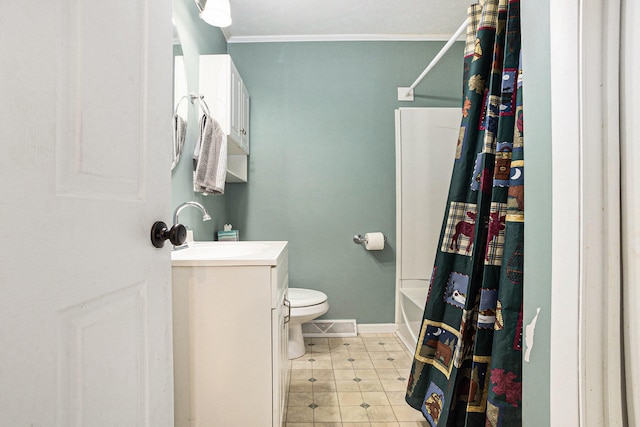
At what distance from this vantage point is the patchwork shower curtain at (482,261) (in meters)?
0.94

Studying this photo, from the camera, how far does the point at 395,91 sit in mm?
2656

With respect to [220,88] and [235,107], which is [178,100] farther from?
[235,107]

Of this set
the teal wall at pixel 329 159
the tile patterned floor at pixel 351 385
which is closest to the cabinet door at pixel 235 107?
the teal wall at pixel 329 159

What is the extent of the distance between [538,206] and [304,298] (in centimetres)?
165

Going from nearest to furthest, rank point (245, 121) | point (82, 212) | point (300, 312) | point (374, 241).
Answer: point (82, 212), point (300, 312), point (245, 121), point (374, 241)

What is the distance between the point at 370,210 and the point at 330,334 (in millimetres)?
1020

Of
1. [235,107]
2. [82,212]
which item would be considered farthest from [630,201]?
[235,107]

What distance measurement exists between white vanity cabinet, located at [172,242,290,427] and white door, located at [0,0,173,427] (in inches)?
14.3

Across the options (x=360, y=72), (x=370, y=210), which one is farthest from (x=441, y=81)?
(x=370, y=210)

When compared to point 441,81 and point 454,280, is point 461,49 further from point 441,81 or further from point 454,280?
point 454,280

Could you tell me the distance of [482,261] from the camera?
1170 mm

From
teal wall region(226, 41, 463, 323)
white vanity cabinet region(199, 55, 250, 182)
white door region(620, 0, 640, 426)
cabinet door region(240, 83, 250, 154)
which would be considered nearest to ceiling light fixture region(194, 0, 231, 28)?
white vanity cabinet region(199, 55, 250, 182)

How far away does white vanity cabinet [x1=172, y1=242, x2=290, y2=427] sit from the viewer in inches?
42.8

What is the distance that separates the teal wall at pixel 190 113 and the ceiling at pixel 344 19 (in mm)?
467
